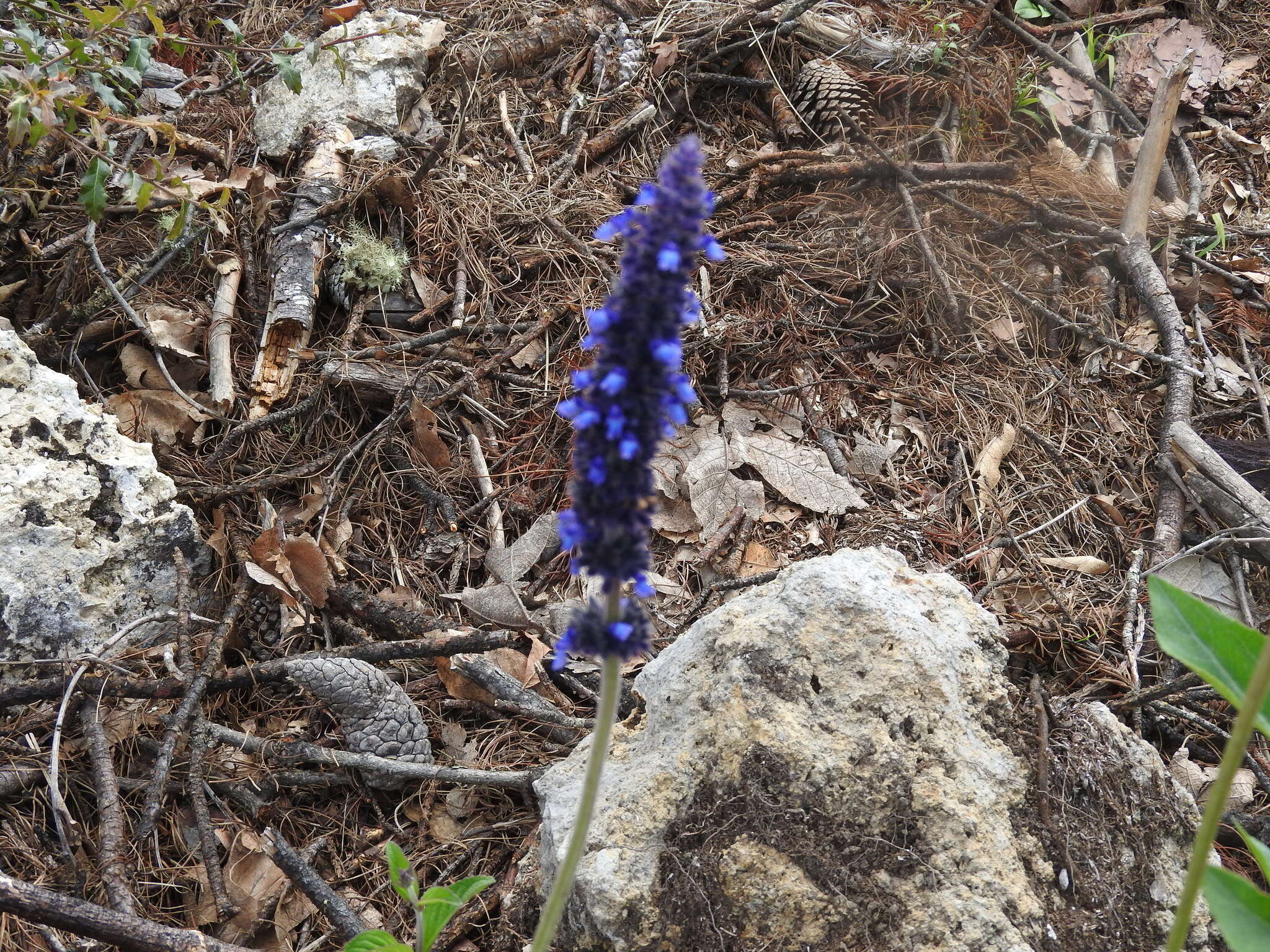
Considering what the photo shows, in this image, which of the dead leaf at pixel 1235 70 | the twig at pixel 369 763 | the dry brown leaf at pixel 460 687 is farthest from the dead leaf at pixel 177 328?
the dead leaf at pixel 1235 70

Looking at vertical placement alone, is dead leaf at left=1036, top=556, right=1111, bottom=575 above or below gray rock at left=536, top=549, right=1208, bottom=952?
below

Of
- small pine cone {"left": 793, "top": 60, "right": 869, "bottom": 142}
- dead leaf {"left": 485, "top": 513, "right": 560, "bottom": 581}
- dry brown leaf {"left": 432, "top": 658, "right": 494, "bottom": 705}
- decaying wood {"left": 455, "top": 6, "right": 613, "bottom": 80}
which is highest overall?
decaying wood {"left": 455, "top": 6, "right": 613, "bottom": 80}

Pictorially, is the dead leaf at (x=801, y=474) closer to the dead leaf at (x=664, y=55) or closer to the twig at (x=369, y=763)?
the twig at (x=369, y=763)

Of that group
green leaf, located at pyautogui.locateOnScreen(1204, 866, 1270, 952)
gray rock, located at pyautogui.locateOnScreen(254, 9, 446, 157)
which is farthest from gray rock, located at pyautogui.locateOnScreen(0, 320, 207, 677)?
green leaf, located at pyautogui.locateOnScreen(1204, 866, 1270, 952)

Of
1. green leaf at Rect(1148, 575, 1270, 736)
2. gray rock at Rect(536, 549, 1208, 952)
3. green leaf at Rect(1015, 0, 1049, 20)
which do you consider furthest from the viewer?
green leaf at Rect(1015, 0, 1049, 20)

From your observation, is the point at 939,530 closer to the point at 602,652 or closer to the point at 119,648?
the point at 602,652

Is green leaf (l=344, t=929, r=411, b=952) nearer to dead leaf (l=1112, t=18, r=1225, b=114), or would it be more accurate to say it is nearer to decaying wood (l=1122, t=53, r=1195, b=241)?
decaying wood (l=1122, t=53, r=1195, b=241)

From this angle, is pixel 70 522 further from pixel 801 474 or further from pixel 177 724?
pixel 801 474
